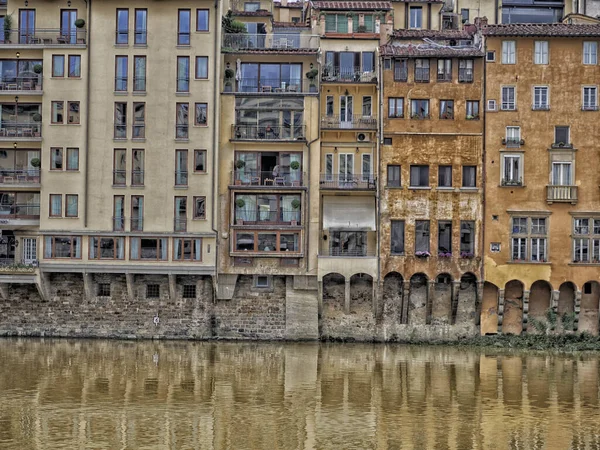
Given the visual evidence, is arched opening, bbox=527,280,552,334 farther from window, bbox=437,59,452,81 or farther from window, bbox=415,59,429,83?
window, bbox=415,59,429,83

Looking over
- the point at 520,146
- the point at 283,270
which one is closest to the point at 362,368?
the point at 283,270

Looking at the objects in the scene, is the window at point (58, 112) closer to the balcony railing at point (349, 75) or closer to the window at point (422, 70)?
the balcony railing at point (349, 75)

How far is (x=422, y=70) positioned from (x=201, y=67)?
12125mm

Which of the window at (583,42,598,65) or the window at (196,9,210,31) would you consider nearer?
A: the window at (583,42,598,65)

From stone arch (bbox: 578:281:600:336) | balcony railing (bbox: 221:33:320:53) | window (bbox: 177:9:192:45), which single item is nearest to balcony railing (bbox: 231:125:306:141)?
balcony railing (bbox: 221:33:320:53)

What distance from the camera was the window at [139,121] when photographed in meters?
62.4

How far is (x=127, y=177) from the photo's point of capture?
62188 mm

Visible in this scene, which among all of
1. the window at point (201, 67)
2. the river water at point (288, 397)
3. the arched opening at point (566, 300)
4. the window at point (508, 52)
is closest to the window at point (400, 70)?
the window at point (508, 52)

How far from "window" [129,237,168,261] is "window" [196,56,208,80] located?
9.11 meters

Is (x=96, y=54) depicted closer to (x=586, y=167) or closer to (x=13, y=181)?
(x=13, y=181)

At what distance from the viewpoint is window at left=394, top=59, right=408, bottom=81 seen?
62875 millimetres

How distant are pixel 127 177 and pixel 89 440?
91.1 feet

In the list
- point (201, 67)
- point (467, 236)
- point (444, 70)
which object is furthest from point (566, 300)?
point (201, 67)

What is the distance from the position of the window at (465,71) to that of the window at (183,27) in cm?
1498
